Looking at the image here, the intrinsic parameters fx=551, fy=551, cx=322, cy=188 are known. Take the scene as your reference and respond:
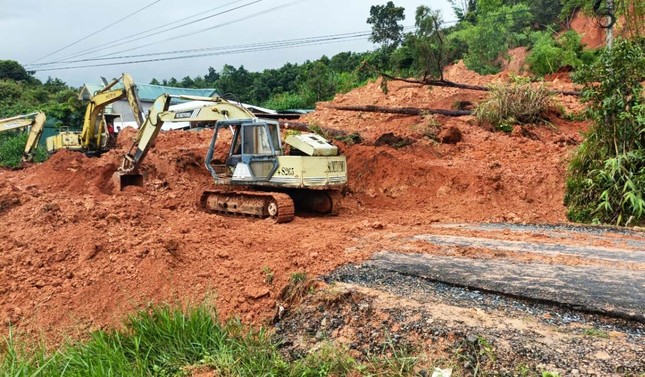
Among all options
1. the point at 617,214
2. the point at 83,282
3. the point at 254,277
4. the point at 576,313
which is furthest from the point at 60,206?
the point at 617,214

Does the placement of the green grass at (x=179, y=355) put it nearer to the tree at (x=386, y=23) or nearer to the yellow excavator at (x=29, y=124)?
the yellow excavator at (x=29, y=124)

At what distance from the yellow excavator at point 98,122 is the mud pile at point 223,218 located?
0.90m

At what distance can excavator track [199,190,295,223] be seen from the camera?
9203mm

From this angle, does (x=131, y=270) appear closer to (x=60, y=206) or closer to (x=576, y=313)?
(x=60, y=206)

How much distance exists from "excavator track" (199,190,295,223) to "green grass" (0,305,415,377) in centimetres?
431

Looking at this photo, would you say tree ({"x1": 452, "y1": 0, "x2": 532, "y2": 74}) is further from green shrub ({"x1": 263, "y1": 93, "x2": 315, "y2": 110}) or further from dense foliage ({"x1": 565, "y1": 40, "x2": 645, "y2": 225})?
dense foliage ({"x1": 565, "y1": 40, "x2": 645, "y2": 225})

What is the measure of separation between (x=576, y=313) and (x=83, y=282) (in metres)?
4.71

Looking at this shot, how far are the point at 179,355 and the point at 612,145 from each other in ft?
24.9

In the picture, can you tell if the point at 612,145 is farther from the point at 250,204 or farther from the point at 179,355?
the point at 179,355

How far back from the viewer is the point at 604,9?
12281mm

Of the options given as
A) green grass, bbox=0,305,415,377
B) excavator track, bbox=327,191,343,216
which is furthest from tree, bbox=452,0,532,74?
green grass, bbox=0,305,415,377

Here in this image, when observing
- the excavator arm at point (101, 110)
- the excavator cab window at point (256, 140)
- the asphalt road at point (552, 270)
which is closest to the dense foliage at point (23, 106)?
the excavator arm at point (101, 110)

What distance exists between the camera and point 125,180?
11.9 metres

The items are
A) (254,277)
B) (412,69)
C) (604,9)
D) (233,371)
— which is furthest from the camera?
(412,69)
